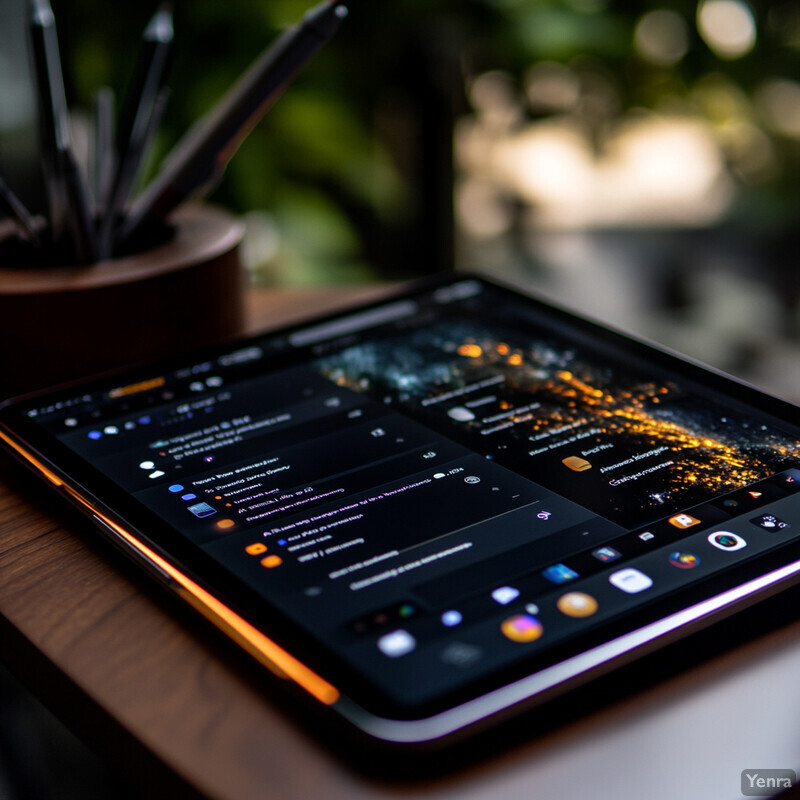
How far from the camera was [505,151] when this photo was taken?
4.34 feet

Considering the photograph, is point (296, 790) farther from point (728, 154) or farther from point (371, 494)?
point (728, 154)

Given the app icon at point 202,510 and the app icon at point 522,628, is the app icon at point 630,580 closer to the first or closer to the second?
the app icon at point 522,628

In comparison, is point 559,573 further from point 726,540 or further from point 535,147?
point 535,147

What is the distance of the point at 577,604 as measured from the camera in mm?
308

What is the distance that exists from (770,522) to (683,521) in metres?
0.03

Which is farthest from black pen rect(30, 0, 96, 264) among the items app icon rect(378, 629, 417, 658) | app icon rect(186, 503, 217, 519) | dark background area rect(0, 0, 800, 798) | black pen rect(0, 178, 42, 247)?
dark background area rect(0, 0, 800, 798)

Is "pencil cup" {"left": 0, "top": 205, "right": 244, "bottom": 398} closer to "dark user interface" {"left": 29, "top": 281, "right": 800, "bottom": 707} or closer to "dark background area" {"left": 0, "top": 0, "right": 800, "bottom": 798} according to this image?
"dark user interface" {"left": 29, "top": 281, "right": 800, "bottom": 707}

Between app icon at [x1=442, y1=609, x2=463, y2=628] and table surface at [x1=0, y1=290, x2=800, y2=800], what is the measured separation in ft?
0.13

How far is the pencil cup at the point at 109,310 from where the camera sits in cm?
47

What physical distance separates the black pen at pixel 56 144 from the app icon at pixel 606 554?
0.33 metres

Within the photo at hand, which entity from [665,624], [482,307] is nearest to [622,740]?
[665,624]

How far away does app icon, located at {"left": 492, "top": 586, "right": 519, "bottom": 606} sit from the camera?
31cm

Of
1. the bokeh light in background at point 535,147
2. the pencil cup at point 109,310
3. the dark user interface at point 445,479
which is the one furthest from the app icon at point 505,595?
the bokeh light in background at point 535,147
